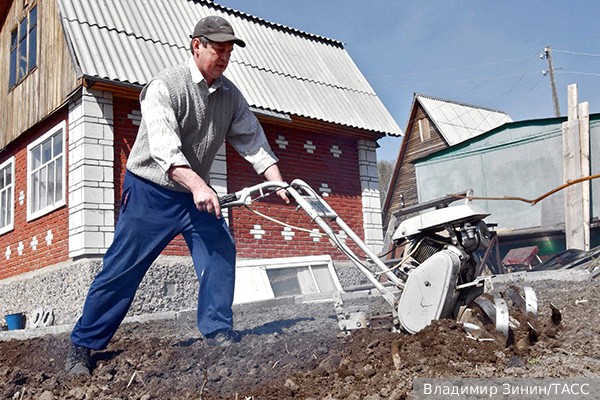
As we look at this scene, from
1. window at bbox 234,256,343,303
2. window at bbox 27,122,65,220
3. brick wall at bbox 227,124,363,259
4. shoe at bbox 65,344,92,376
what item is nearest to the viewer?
shoe at bbox 65,344,92,376

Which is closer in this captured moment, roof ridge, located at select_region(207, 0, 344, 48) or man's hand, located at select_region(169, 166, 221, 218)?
man's hand, located at select_region(169, 166, 221, 218)

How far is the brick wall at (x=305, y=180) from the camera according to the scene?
11500 mm

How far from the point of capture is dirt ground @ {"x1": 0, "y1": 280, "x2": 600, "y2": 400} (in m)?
2.71

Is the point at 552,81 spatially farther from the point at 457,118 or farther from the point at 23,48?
the point at 23,48

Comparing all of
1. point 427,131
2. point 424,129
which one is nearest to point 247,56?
point 427,131

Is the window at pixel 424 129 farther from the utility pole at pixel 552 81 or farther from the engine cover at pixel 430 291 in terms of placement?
the engine cover at pixel 430 291

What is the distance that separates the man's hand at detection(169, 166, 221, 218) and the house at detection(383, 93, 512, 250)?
24.1 m

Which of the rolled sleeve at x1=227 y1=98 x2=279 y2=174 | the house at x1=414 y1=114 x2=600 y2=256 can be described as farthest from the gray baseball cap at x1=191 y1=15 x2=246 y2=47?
the house at x1=414 y1=114 x2=600 y2=256

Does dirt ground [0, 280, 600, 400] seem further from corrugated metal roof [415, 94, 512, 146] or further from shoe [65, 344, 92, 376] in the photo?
corrugated metal roof [415, 94, 512, 146]

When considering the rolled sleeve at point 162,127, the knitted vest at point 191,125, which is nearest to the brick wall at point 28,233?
the knitted vest at point 191,125

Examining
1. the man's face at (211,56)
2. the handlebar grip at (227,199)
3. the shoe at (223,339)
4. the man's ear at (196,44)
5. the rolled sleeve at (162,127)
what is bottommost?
the shoe at (223,339)

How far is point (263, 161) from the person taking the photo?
454 cm

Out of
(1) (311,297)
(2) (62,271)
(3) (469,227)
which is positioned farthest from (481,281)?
(2) (62,271)

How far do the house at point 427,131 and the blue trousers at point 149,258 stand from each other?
23.6 metres
